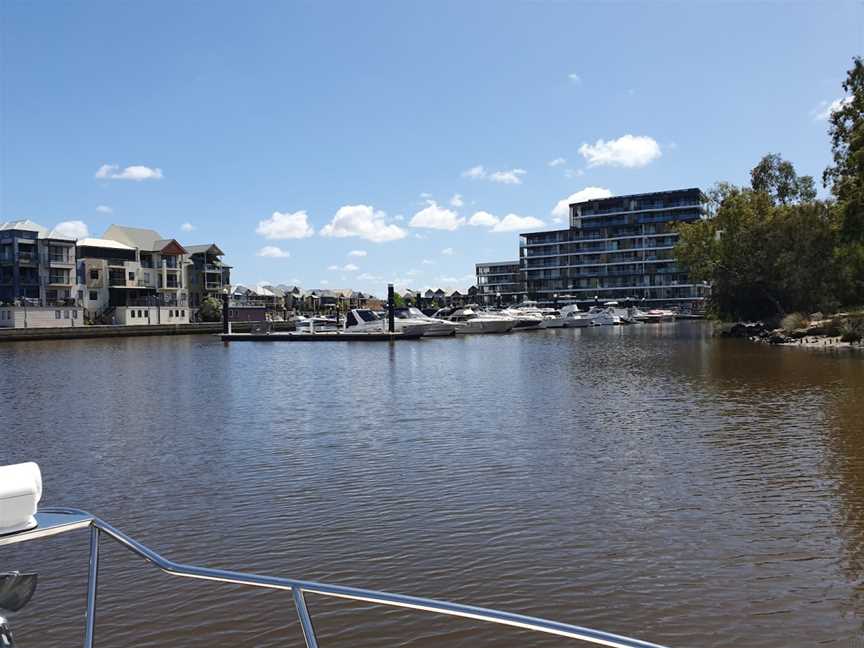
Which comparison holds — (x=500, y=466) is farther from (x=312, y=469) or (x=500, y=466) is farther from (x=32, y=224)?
(x=32, y=224)

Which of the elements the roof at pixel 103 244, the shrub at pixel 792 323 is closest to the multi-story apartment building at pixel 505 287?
the roof at pixel 103 244

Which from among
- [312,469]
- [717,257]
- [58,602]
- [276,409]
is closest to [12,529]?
[58,602]

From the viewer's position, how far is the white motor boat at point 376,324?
70500mm

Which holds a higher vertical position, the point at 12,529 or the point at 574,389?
the point at 12,529

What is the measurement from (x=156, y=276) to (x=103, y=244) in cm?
922

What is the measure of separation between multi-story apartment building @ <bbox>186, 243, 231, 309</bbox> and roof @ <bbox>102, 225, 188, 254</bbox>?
6183 millimetres

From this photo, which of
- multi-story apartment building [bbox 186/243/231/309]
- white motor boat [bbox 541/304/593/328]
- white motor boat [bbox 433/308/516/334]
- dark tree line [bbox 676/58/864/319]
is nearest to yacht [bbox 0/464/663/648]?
dark tree line [bbox 676/58/864/319]

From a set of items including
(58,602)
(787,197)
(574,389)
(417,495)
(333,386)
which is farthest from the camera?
(787,197)

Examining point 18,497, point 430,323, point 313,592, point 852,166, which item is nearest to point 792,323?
point 852,166

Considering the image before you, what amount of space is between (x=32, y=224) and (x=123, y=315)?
637 inches

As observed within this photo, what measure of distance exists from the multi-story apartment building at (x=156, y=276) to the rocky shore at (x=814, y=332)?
7802cm

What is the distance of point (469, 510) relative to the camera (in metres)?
11.0

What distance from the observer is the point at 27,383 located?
33.3 meters

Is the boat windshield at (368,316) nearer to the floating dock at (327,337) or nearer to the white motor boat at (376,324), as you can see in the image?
the white motor boat at (376,324)
